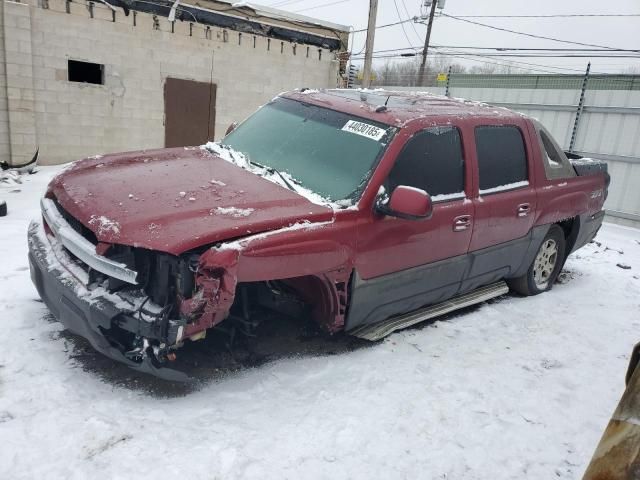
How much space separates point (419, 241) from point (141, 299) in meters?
1.94

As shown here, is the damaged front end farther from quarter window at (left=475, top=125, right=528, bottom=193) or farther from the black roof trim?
the black roof trim

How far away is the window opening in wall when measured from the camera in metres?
10.0

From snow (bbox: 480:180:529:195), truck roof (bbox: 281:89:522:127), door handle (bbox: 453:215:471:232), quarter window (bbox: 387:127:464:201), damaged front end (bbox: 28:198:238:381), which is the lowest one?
damaged front end (bbox: 28:198:238:381)

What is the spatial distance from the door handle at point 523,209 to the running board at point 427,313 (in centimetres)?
78

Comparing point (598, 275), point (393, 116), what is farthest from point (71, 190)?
point (598, 275)

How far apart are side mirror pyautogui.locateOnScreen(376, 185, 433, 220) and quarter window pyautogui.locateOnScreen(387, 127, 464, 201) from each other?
23cm

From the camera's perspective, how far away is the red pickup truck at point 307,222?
265 centimetres

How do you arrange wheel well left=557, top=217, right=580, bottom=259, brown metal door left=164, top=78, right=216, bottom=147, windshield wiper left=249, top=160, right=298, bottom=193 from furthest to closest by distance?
brown metal door left=164, top=78, right=216, bottom=147
wheel well left=557, top=217, right=580, bottom=259
windshield wiper left=249, top=160, right=298, bottom=193

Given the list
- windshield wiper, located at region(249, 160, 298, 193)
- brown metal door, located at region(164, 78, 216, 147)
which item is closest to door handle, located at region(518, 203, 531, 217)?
windshield wiper, located at region(249, 160, 298, 193)

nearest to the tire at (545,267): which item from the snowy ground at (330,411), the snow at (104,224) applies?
the snowy ground at (330,411)

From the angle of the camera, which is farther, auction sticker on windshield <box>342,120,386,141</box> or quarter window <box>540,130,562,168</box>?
quarter window <box>540,130,562,168</box>

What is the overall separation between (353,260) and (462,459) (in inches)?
51.0

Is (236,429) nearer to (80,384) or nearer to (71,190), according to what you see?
(80,384)

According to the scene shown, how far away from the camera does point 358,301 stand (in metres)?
3.38
